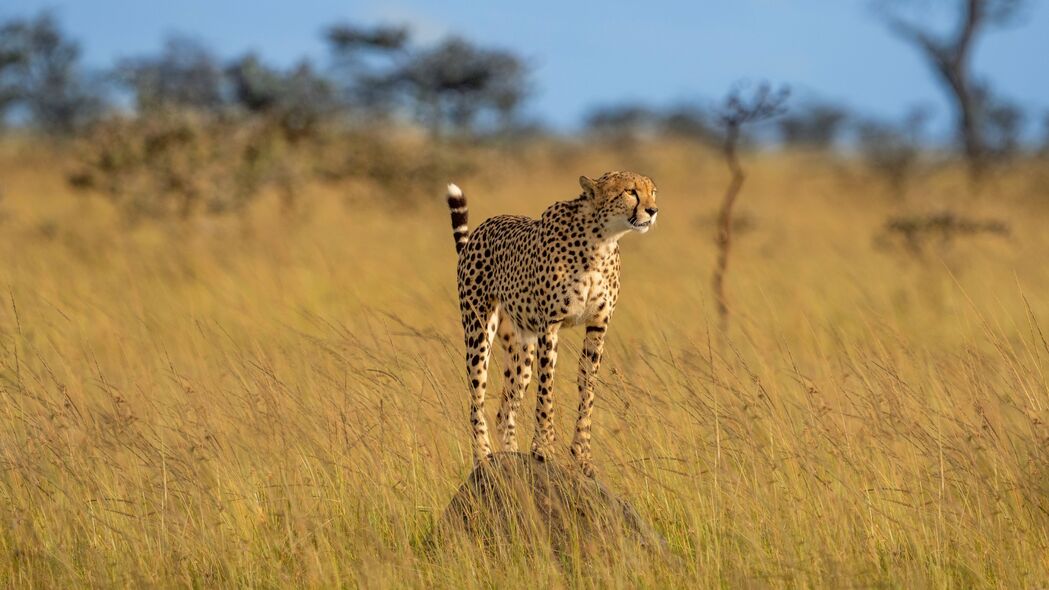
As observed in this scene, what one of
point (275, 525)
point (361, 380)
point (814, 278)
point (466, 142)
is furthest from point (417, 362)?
point (466, 142)

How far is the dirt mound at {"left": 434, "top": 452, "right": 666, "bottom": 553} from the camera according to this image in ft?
13.7

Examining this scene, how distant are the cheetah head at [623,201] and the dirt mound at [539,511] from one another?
2.92 ft

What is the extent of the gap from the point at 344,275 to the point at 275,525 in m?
6.94

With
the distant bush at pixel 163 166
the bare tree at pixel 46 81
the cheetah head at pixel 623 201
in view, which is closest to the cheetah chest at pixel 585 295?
the cheetah head at pixel 623 201

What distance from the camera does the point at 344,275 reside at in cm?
1128

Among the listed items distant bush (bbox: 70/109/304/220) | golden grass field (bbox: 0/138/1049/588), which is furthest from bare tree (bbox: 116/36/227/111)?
golden grass field (bbox: 0/138/1049/588)

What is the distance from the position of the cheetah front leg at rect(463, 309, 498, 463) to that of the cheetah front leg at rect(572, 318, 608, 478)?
0.47m

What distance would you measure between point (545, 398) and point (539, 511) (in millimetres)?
455

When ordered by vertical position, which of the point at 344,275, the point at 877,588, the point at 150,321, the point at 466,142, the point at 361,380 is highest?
the point at 466,142

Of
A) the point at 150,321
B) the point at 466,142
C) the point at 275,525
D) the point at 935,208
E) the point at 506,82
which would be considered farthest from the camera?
the point at 506,82

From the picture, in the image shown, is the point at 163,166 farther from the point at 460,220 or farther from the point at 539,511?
the point at 539,511

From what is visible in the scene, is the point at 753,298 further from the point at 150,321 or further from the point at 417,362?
the point at 417,362

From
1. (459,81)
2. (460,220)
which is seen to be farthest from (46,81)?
(460,220)

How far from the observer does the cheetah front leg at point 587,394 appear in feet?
15.1
